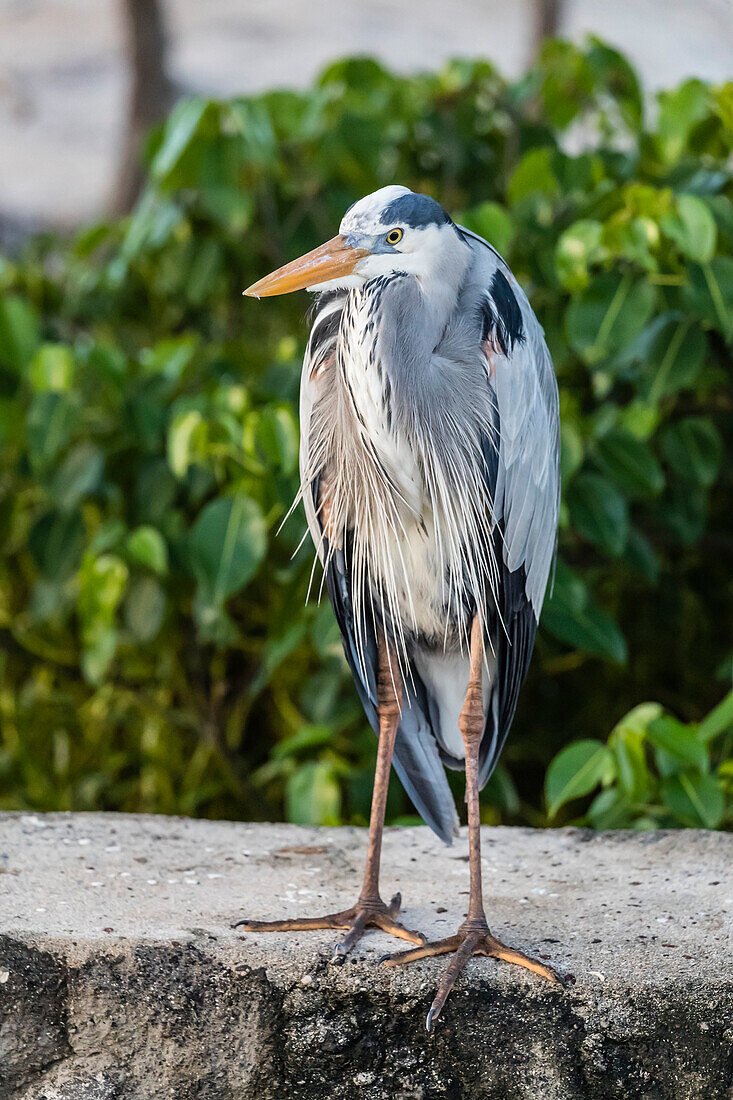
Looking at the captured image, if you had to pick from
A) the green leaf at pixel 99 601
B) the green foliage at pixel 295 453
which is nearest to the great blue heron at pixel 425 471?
the green foliage at pixel 295 453

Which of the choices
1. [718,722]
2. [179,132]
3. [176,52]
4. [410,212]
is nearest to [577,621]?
[718,722]

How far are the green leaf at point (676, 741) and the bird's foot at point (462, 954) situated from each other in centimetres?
53

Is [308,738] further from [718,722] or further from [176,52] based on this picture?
[176,52]

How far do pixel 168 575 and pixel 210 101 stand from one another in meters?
0.97

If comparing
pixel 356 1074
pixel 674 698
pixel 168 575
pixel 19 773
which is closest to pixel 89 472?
pixel 168 575

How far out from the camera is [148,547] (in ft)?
6.57

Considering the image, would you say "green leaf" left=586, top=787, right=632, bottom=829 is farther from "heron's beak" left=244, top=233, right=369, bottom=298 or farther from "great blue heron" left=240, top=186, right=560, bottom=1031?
"heron's beak" left=244, top=233, right=369, bottom=298

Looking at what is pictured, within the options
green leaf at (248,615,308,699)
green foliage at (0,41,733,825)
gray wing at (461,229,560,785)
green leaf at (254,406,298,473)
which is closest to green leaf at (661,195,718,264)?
green foliage at (0,41,733,825)

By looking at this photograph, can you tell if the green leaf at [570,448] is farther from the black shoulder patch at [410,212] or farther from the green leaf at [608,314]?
the black shoulder patch at [410,212]

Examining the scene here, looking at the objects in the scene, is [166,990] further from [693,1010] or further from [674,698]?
[674,698]

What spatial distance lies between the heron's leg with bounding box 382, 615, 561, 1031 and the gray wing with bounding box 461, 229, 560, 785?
0.08 metres

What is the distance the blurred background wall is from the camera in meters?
3.61

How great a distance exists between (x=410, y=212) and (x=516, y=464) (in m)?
0.32

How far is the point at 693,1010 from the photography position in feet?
3.83
